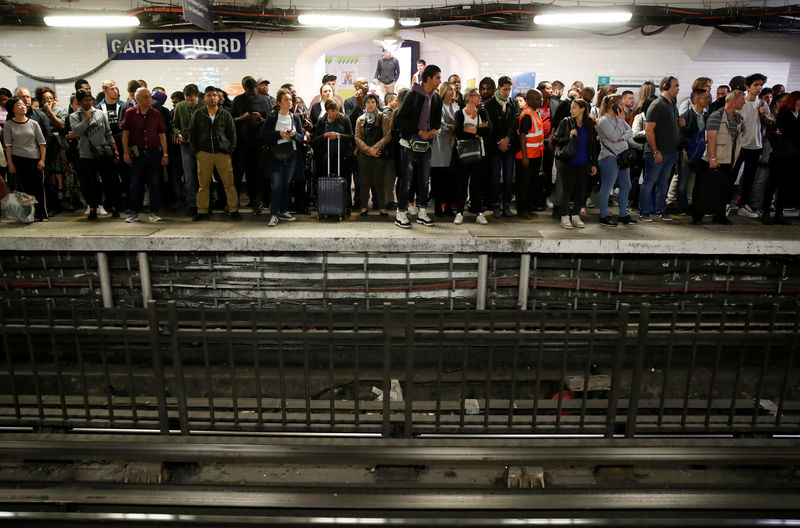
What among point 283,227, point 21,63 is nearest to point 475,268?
point 283,227

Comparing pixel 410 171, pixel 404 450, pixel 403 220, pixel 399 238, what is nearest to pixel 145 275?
pixel 399 238

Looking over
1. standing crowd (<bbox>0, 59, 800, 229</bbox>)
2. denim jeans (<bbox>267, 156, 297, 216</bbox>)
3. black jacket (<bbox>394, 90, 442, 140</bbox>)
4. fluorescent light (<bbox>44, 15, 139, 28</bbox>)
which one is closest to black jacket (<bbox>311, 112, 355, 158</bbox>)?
standing crowd (<bbox>0, 59, 800, 229</bbox>)

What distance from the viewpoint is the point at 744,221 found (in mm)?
8344

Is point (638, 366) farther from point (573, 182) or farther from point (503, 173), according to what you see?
point (503, 173)

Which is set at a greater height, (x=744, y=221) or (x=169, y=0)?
(x=169, y=0)

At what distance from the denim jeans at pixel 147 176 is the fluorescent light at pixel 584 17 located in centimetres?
825

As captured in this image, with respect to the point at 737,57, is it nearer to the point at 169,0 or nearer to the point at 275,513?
the point at 169,0

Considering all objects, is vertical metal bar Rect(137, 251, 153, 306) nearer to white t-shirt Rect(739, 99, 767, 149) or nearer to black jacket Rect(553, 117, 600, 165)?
black jacket Rect(553, 117, 600, 165)

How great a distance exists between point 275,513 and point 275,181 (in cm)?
527

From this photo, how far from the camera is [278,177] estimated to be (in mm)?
7816

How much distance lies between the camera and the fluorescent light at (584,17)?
1113 centimetres

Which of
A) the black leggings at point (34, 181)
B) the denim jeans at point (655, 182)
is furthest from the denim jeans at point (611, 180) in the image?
the black leggings at point (34, 181)

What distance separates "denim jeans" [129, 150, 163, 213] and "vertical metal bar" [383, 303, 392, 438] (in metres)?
5.73

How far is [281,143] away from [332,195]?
101cm
